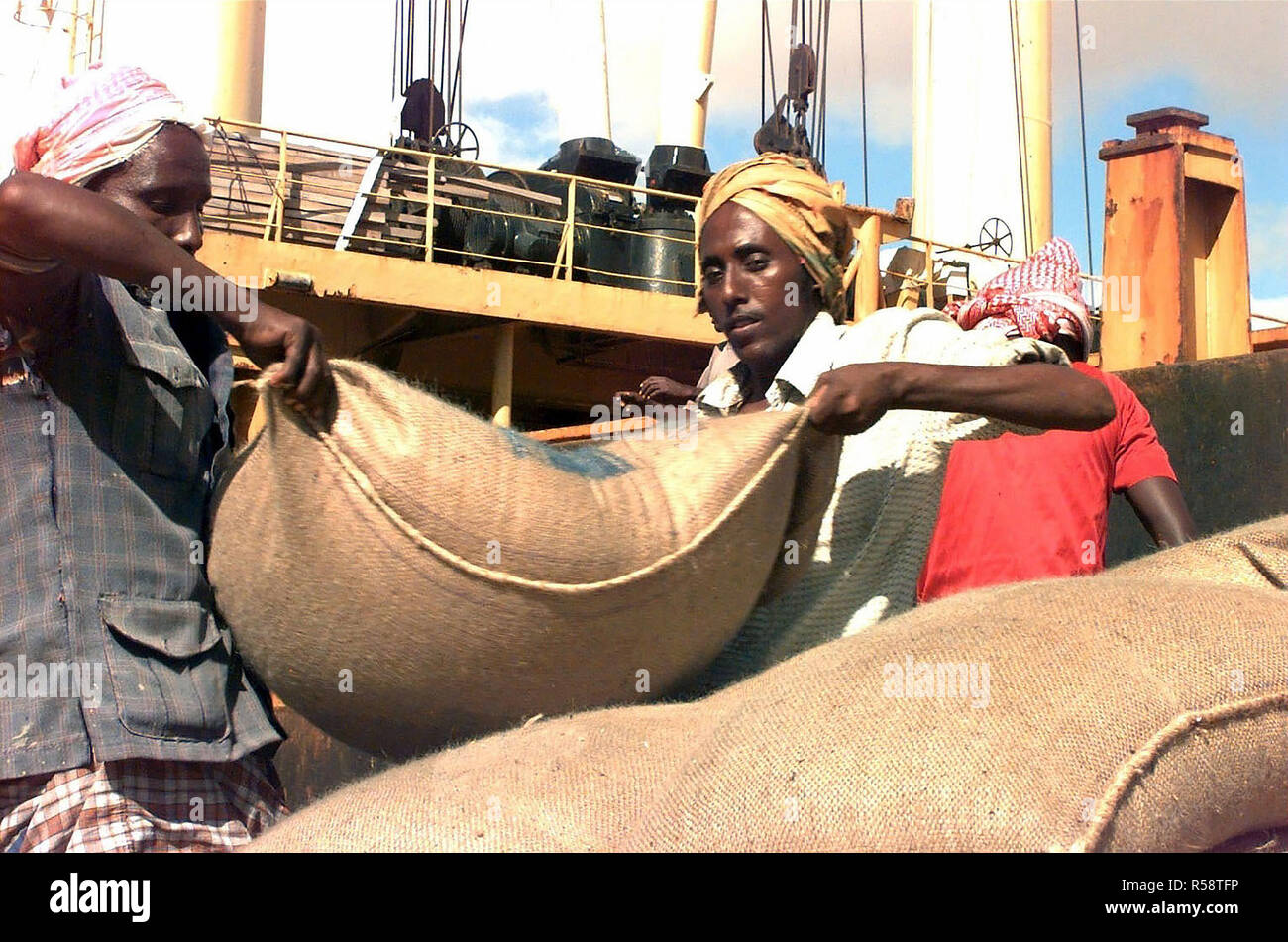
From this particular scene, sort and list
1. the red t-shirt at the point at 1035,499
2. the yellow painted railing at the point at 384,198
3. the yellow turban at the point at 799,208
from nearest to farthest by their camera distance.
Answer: the yellow turban at the point at 799,208 → the red t-shirt at the point at 1035,499 → the yellow painted railing at the point at 384,198

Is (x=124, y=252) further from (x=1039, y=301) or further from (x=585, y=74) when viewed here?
(x=585, y=74)

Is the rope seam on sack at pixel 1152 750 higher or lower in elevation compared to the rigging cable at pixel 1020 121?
lower

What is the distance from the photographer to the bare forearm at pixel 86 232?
1.19 m

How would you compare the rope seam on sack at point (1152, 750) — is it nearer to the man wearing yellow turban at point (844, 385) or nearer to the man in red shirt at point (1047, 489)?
the man wearing yellow turban at point (844, 385)

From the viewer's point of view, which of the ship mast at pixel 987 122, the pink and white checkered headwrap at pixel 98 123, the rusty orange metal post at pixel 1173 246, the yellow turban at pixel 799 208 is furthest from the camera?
the ship mast at pixel 987 122

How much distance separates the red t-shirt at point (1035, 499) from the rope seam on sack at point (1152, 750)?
111 cm

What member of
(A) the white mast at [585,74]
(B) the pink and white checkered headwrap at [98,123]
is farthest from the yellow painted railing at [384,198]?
(B) the pink and white checkered headwrap at [98,123]

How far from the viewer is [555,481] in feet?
4.19

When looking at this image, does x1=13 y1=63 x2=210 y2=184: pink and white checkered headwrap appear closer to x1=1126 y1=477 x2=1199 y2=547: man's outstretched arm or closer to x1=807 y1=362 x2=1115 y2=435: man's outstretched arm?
x1=807 y1=362 x2=1115 y2=435: man's outstretched arm

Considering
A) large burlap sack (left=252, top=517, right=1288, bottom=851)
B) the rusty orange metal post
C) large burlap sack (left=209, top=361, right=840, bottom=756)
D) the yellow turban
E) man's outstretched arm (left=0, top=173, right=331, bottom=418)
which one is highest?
the rusty orange metal post

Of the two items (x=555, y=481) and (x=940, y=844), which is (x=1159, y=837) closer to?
(x=940, y=844)

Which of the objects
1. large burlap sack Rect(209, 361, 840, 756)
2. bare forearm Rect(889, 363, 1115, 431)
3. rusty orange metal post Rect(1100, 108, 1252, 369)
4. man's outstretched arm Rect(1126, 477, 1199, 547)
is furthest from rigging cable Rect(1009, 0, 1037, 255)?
large burlap sack Rect(209, 361, 840, 756)

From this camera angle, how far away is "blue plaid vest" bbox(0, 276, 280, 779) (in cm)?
134
